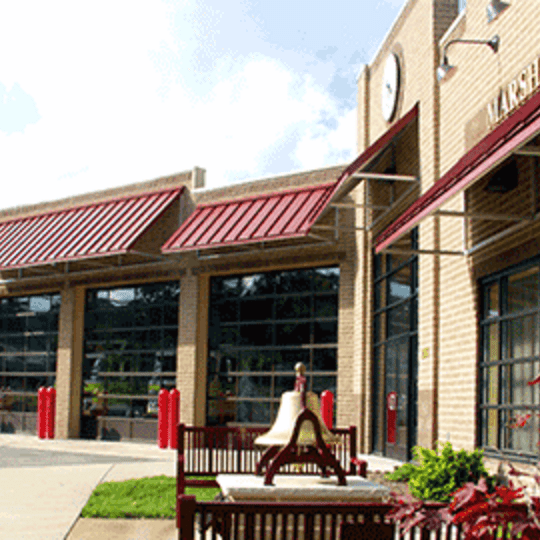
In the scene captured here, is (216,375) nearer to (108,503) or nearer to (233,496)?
(108,503)

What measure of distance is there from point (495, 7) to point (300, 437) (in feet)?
23.1

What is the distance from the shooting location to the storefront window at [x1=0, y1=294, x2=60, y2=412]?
25375 millimetres

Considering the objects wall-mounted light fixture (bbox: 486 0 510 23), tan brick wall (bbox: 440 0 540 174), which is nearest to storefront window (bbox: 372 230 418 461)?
tan brick wall (bbox: 440 0 540 174)

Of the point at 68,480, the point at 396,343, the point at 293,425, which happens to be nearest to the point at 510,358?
the point at 396,343

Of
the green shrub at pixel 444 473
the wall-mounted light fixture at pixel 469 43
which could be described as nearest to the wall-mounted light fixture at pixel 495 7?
the wall-mounted light fixture at pixel 469 43

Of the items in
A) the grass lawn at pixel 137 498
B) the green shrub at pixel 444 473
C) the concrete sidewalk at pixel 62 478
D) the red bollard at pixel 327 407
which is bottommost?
the concrete sidewalk at pixel 62 478

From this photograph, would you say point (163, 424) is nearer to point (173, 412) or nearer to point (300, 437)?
point (173, 412)

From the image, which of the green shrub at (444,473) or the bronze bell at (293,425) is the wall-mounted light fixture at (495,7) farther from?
the bronze bell at (293,425)

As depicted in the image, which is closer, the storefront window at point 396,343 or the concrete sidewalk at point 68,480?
the concrete sidewalk at point 68,480

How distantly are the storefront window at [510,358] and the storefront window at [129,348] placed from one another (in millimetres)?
11628

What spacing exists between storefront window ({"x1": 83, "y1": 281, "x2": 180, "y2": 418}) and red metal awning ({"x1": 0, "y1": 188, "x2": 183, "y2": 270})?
1918 millimetres

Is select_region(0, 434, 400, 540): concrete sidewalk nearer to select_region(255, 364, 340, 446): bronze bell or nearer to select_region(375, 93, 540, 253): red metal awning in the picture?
select_region(255, 364, 340, 446): bronze bell

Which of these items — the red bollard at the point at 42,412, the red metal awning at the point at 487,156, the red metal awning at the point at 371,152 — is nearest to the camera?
the red metal awning at the point at 487,156

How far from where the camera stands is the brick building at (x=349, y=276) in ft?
36.4
